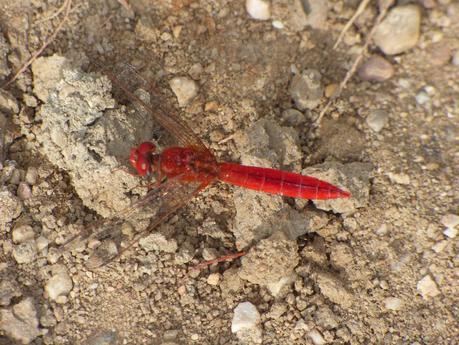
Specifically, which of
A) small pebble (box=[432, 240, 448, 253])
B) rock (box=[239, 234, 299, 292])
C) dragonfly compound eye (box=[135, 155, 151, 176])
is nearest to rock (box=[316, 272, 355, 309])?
rock (box=[239, 234, 299, 292])

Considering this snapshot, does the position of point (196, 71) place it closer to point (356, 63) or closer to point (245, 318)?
point (356, 63)

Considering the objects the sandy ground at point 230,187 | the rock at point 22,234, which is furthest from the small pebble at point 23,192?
the rock at point 22,234

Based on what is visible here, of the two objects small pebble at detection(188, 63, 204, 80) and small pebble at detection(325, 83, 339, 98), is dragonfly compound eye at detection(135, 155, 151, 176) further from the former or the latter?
small pebble at detection(325, 83, 339, 98)

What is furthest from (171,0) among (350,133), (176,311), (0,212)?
(176,311)

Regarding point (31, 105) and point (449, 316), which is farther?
point (31, 105)

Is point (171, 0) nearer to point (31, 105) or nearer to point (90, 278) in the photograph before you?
point (31, 105)

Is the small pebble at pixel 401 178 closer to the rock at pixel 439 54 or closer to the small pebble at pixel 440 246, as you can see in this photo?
the small pebble at pixel 440 246
